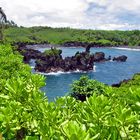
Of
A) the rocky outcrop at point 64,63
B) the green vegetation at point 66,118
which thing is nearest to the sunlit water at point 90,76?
the rocky outcrop at point 64,63

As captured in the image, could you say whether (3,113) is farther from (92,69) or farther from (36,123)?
(92,69)

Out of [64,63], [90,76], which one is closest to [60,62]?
[64,63]

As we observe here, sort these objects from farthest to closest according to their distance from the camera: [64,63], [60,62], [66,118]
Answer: [64,63] < [60,62] < [66,118]

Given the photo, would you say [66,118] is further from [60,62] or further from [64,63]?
[64,63]

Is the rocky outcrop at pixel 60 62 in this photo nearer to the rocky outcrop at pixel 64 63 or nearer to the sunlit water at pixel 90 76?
the rocky outcrop at pixel 64 63

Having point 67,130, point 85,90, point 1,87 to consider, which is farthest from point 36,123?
point 85,90

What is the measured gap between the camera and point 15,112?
6777 mm

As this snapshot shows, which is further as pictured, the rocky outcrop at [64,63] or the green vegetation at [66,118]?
the rocky outcrop at [64,63]

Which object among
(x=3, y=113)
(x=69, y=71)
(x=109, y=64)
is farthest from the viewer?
(x=109, y=64)

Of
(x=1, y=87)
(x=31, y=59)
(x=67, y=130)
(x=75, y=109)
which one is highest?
(x=67, y=130)

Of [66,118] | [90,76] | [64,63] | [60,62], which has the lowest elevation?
[90,76]

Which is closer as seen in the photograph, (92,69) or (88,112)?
(88,112)

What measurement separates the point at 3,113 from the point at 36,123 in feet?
1.81

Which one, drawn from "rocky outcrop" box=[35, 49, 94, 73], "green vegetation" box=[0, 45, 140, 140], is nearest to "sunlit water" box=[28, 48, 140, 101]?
"rocky outcrop" box=[35, 49, 94, 73]
